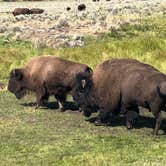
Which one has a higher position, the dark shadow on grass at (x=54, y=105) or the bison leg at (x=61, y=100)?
the bison leg at (x=61, y=100)

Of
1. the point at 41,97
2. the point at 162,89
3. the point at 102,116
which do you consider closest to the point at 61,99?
the point at 41,97

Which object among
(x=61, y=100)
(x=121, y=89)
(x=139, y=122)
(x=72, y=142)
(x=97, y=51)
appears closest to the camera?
(x=72, y=142)

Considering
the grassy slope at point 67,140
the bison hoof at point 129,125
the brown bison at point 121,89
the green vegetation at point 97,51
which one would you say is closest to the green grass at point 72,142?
the grassy slope at point 67,140

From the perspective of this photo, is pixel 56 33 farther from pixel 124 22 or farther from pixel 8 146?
pixel 8 146

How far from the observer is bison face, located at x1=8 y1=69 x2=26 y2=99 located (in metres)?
18.4

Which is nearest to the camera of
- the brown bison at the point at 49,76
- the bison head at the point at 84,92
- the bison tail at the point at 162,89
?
the bison tail at the point at 162,89

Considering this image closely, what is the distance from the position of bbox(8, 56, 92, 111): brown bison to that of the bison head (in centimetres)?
136

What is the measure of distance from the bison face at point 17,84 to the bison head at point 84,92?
3.15 m

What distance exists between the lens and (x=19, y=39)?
97.5ft

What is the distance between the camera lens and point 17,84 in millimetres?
18547

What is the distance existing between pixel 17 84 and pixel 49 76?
173 cm

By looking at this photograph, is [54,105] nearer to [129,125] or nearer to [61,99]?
[61,99]

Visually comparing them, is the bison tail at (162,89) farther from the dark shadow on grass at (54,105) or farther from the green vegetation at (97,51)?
the green vegetation at (97,51)

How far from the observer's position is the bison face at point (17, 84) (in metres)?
18.4
